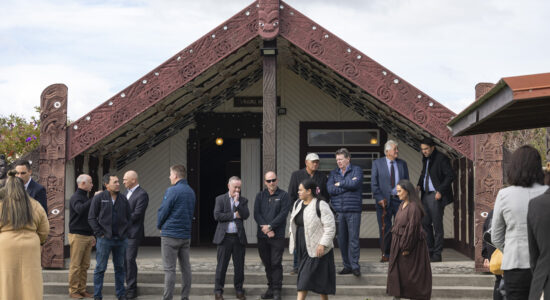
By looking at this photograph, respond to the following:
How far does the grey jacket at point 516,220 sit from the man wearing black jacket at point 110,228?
5.22 m

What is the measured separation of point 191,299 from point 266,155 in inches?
90.8

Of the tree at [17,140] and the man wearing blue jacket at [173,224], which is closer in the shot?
the man wearing blue jacket at [173,224]

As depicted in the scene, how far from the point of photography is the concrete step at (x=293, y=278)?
9430 mm

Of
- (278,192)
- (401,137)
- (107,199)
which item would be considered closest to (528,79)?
(278,192)

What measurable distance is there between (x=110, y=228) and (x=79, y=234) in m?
0.64

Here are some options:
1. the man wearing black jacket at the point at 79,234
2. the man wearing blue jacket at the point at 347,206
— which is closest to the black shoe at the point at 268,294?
the man wearing blue jacket at the point at 347,206


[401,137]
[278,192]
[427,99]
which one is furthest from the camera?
[401,137]

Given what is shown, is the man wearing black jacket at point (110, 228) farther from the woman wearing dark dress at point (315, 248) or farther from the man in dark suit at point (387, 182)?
the man in dark suit at point (387, 182)

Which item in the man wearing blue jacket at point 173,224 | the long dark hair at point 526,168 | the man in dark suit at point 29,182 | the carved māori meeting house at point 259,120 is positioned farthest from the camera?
the carved māori meeting house at point 259,120

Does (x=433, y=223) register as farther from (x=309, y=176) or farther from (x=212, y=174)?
(x=212, y=174)

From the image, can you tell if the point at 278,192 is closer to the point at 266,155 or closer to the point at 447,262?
the point at 266,155

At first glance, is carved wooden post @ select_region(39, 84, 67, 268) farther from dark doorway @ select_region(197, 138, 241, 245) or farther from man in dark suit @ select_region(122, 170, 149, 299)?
dark doorway @ select_region(197, 138, 241, 245)

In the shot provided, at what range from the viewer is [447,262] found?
32.6ft

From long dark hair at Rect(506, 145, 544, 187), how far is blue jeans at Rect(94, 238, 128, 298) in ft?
18.0
